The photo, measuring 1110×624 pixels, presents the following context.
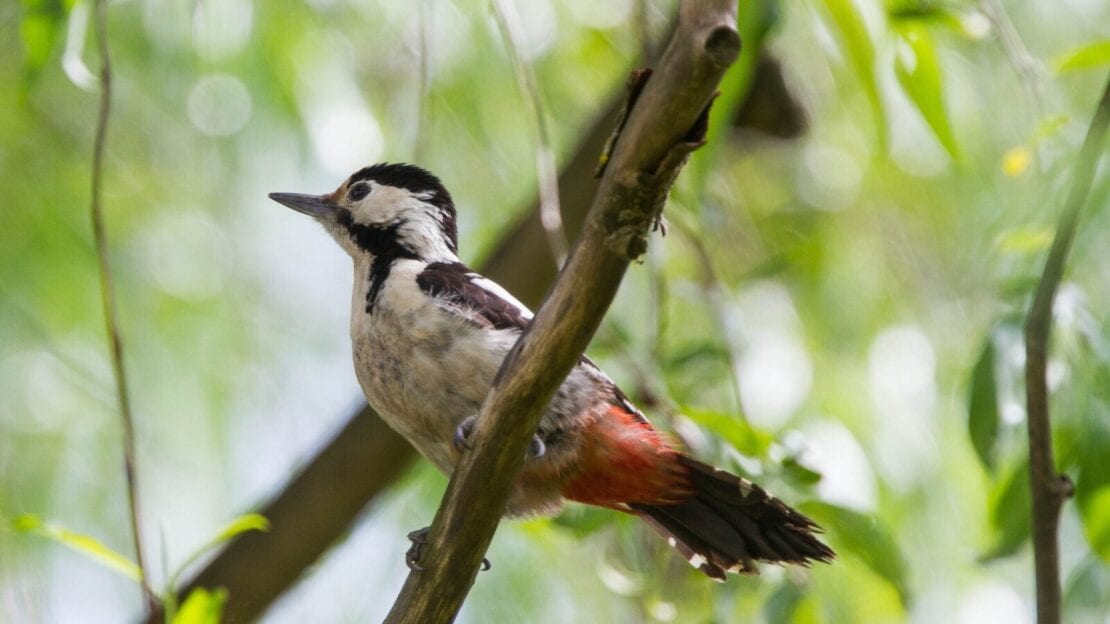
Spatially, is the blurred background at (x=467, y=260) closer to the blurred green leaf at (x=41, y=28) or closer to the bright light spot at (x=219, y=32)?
the bright light spot at (x=219, y=32)

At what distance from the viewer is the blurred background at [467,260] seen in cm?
404

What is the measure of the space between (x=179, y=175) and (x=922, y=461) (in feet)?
8.61

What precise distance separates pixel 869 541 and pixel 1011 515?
31cm

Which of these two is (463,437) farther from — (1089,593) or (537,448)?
(1089,593)

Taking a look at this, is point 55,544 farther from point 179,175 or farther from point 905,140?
point 905,140

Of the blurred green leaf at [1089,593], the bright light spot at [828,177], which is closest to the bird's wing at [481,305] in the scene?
the blurred green leaf at [1089,593]

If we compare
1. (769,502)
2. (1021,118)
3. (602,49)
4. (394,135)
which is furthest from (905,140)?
(769,502)

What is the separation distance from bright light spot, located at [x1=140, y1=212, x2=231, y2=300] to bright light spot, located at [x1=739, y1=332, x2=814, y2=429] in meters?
1.82

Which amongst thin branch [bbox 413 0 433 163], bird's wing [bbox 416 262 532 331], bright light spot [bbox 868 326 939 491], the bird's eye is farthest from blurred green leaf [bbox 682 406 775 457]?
bright light spot [bbox 868 326 939 491]

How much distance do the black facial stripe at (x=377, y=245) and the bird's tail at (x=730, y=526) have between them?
80 cm

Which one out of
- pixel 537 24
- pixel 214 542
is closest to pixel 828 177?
pixel 537 24

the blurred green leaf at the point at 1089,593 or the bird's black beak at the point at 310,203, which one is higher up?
the bird's black beak at the point at 310,203

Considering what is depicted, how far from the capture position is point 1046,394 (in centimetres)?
256

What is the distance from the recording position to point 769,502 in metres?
2.86
